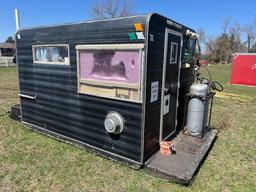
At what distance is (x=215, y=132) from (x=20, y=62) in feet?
15.9

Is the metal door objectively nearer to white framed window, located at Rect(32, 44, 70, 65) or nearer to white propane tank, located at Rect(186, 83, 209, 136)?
white propane tank, located at Rect(186, 83, 209, 136)

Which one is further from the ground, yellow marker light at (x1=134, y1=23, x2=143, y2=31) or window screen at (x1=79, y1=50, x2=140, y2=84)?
yellow marker light at (x1=134, y1=23, x2=143, y2=31)

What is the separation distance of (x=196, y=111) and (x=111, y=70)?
2.19 meters

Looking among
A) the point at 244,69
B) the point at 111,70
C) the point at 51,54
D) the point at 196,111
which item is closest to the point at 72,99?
the point at 51,54

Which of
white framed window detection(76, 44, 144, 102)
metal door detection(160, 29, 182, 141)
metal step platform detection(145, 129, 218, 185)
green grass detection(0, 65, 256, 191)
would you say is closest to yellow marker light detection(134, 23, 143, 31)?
white framed window detection(76, 44, 144, 102)

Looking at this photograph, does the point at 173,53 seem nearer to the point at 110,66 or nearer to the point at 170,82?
the point at 170,82

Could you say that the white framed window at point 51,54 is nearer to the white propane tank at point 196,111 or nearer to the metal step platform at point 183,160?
the metal step platform at point 183,160

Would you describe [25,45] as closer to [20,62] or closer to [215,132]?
[20,62]

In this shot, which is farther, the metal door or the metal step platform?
the metal door

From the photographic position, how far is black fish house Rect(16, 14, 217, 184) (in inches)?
141

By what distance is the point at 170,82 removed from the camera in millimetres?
4477

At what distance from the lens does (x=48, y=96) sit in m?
5.00

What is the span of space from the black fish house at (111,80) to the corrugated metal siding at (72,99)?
0.02 m

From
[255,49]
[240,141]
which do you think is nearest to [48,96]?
[240,141]
